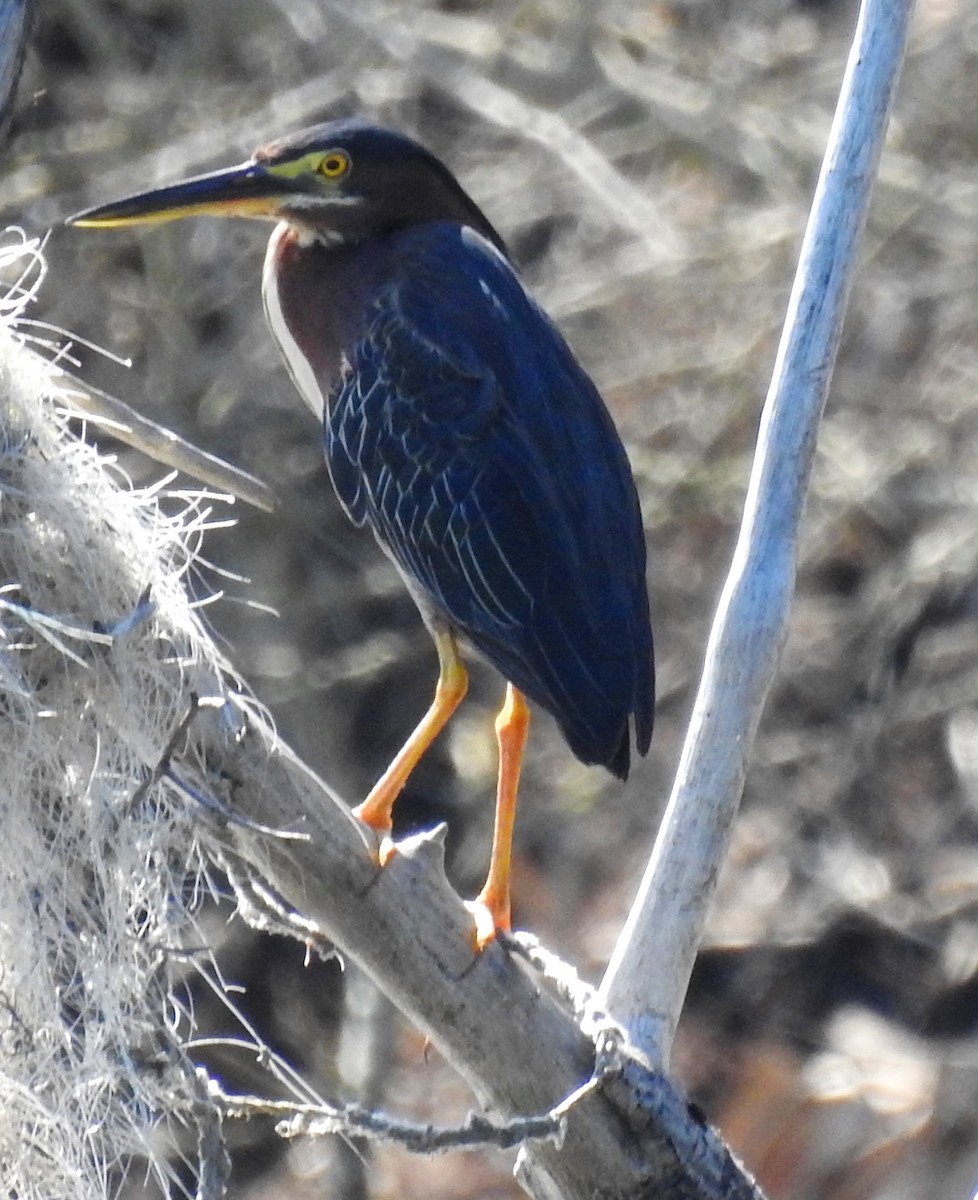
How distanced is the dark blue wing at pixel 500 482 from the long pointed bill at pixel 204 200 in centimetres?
19

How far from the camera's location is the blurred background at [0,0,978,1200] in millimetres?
4465

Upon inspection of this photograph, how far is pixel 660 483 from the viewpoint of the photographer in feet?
14.5

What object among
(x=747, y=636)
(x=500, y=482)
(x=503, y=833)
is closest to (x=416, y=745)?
(x=503, y=833)

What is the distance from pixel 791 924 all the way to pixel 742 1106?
42 centimetres

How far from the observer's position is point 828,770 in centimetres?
484

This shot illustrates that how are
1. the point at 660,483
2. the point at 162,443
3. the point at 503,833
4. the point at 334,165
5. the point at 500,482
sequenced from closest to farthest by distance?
the point at 162,443
the point at 503,833
the point at 500,482
the point at 334,165
the point at 660,483

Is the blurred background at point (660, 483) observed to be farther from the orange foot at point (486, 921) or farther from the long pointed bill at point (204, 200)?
the orange foot at point (486, 921)

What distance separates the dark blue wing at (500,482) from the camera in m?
2.71

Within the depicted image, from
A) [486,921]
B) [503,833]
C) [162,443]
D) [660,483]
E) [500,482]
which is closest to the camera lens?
[162,443]

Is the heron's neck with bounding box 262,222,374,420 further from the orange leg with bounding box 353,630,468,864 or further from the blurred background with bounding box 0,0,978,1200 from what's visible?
the blurred background with bounding box 0,0,978,1200

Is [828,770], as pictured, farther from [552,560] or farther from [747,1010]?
[552,560]

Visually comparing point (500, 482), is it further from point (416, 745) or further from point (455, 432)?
point (416, 745)

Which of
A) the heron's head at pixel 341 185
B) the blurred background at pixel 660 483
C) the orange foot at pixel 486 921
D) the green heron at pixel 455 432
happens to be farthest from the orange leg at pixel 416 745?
the blurred background at pixel 660 483

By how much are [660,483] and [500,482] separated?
1.62 m
